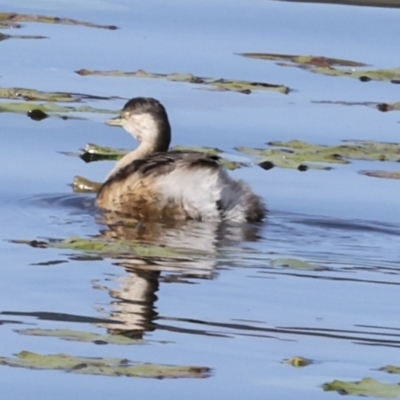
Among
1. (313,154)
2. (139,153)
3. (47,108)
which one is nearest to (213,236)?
(139,153)

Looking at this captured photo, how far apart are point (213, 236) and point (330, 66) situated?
577 centimetres

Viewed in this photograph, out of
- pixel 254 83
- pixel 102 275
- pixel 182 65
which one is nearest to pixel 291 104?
pixel 254 83

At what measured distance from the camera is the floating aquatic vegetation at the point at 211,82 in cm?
1442

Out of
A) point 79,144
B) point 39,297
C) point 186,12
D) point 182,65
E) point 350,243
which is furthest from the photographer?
point 186,12

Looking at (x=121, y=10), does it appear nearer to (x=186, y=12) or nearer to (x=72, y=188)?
(x=186, y=12)

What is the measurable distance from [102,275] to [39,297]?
1.92 ft

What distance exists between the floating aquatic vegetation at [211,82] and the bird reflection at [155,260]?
383 cm

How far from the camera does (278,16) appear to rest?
62.3 feet

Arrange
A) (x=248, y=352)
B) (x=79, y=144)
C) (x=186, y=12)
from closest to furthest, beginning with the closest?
1. (x=248, y=352)
2. (x=79, y=144)
3. (x=186, y=12)

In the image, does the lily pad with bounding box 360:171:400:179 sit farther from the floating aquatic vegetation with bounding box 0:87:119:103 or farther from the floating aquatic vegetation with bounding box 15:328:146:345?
the floating aquatic vegetation with bounding box 15:328:146:345

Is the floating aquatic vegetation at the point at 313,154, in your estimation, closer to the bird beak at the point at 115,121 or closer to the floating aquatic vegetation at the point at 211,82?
the bird beak at the point at 115,121

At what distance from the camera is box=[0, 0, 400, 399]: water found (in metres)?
7.29

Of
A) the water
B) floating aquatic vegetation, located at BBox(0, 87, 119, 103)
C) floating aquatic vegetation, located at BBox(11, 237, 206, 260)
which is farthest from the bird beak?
floating aquatic vegetation, located at BBox(11, 237, 206, 260)

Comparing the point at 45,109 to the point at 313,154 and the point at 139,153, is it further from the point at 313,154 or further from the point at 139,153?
the point at 313,154
